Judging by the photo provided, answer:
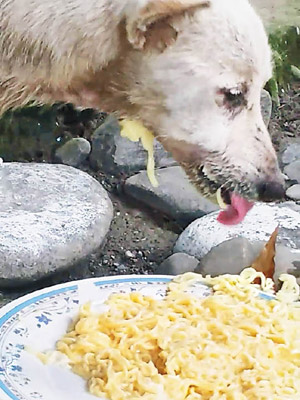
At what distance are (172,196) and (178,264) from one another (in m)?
0.55

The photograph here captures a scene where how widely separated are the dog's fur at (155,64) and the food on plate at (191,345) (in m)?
0.26

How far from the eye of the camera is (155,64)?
4.78ft

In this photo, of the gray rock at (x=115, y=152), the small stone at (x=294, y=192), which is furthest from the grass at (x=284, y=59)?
the gray rock at (x=115, y=152)

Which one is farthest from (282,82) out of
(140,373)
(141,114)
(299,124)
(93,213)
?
(140,373)

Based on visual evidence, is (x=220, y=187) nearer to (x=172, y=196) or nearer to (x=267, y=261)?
(x=267, y=261)

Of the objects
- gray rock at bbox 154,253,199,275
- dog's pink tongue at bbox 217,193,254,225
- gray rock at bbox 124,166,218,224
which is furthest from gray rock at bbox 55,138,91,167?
dog's pink tongue at bbox 217,193,254,225

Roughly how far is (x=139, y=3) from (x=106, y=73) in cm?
16

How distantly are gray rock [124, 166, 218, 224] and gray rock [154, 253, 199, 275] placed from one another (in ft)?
1.42

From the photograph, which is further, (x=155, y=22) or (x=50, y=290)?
(x=50, y=290)

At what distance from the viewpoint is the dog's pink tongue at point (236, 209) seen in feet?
5.66

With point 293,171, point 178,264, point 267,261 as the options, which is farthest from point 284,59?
point 267,261

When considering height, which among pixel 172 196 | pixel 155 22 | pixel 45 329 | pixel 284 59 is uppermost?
pixel 155 22

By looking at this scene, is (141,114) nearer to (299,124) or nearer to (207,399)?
(207,399)

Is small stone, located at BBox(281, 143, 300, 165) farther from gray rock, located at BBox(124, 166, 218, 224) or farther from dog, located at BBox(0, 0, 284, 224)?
dog, located at BBox(0, 0, 284, 224)
